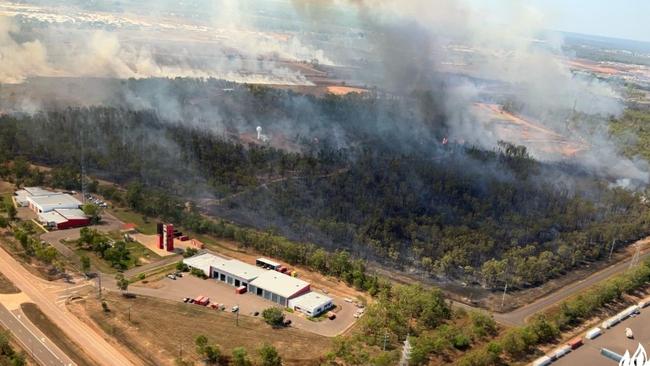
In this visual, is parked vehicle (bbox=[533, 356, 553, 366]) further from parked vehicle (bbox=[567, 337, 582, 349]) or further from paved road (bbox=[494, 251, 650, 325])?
paved road (bbox=[494, 251, 650, 325])

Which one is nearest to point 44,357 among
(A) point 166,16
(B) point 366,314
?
(B) point 366,314

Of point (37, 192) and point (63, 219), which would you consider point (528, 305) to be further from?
point (37, 192)

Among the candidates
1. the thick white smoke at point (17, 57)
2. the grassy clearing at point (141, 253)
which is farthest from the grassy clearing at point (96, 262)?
the thick white smoke at point (17, 57)

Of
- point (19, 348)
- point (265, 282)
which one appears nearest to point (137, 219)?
point (265, 282)

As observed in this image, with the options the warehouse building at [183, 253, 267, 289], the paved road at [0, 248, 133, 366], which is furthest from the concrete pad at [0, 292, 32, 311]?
the warehouse building at [183, 253, 267, 289]

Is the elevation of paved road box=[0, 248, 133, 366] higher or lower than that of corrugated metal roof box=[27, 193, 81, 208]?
lower

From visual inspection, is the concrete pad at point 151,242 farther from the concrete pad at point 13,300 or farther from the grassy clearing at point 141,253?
the concrete pad at point 13,300
